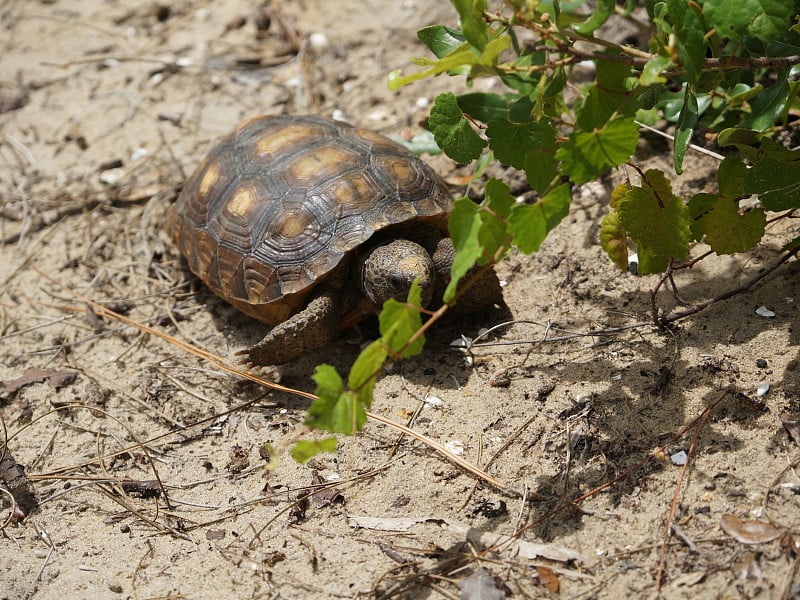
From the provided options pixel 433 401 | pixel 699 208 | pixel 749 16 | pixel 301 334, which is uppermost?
pixel 749 16

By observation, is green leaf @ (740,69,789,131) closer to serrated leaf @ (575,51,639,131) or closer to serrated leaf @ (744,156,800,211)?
serrated leaf @ (744,156,800,211)

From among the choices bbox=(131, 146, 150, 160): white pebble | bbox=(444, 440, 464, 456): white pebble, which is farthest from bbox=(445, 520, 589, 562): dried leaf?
bbox=(131, 146, 150, 160): white pebble

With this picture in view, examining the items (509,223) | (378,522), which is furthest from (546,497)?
(509,223)

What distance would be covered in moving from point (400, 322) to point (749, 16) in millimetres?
1306

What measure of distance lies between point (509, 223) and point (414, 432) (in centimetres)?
123

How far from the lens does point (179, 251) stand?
4184 millimetres

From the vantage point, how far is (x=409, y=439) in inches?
121

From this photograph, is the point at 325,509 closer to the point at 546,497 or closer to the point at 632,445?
the point at 546,497

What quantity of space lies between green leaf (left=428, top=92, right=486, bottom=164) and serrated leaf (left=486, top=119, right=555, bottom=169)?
0.16 m

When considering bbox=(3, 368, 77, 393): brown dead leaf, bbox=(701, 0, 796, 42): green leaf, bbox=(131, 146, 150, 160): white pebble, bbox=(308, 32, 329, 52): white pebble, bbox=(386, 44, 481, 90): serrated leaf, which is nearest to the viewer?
bbox=(386, 44, 481, 90): serrated leaf

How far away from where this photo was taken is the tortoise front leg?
341 cm

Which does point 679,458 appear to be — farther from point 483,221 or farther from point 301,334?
point 301,334

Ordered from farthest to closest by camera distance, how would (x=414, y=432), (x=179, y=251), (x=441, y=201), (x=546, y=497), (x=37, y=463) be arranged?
(x=179, y=251), (x=441, y=201), (x=37, y=463), (x=414, y=432), (x=546, y=497)

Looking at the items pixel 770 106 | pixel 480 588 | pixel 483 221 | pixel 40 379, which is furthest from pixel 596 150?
pixel 40 379
